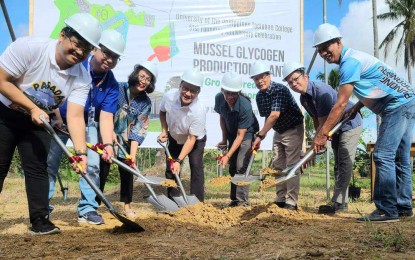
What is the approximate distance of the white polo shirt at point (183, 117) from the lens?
5.45 meters

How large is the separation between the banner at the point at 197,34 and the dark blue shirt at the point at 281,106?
7.07ft

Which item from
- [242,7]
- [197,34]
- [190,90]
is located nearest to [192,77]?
[190,90]

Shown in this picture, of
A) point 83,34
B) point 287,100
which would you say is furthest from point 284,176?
point 83,34

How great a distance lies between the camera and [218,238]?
368cm

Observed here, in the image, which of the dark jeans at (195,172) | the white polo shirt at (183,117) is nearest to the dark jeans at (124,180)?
the dark jeans at (195,172)

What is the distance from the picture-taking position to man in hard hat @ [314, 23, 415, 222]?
4496mm

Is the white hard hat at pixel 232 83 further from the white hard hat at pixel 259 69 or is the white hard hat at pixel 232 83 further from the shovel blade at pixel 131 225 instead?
the shovel blade at pixel 131 225

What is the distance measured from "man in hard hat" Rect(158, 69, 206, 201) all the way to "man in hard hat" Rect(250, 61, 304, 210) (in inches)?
31.5

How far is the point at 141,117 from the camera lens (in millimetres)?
5188

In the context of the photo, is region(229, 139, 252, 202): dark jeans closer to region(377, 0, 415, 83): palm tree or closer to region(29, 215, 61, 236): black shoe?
region(29, 215, 61, 236): black shoe

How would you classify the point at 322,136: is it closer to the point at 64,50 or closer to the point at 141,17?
the point at 64,50

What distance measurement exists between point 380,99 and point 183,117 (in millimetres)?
2098

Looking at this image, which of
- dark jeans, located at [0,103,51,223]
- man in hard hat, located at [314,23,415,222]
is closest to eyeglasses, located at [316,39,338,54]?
man in hard hat, located at [314,23,415,222]

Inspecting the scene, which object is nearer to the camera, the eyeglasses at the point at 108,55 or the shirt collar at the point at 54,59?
the shirt collar at the point at 54,59
